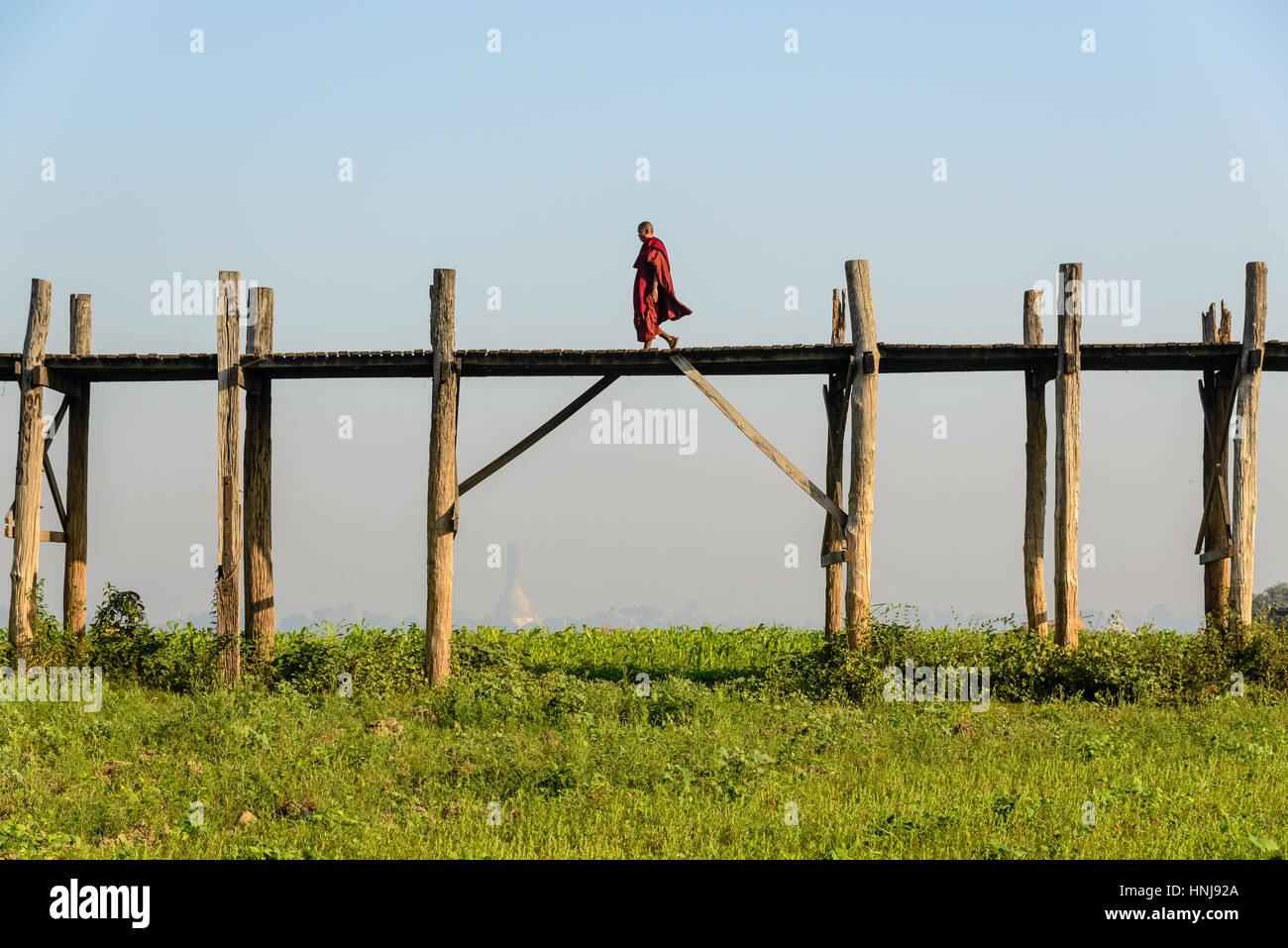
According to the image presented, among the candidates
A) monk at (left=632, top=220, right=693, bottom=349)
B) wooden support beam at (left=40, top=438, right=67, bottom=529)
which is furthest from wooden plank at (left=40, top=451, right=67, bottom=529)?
monk at (left=632, top=220, right=693, bottom=349)

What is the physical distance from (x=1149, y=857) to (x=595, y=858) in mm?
3805

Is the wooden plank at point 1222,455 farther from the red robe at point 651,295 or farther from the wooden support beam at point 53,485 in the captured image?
the wooden support beam at point 53,485

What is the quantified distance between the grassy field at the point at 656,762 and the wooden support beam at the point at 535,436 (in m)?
2.26

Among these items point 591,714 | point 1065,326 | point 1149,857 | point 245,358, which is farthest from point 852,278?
point 1149,857

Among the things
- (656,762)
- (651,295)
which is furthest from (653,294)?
(656,762)

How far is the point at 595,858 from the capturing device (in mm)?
8477

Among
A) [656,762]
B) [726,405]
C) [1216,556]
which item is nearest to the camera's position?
[656,762]

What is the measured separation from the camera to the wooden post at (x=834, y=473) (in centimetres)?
1667

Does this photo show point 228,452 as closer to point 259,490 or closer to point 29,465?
Result: point 259,490

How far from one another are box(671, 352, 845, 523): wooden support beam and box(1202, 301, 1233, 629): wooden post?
5.30 m

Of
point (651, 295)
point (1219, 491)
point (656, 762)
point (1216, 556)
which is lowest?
point (656, 762)

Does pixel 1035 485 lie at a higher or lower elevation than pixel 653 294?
lower

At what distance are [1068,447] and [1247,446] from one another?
2.33m

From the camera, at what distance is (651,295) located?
15.7 meters
